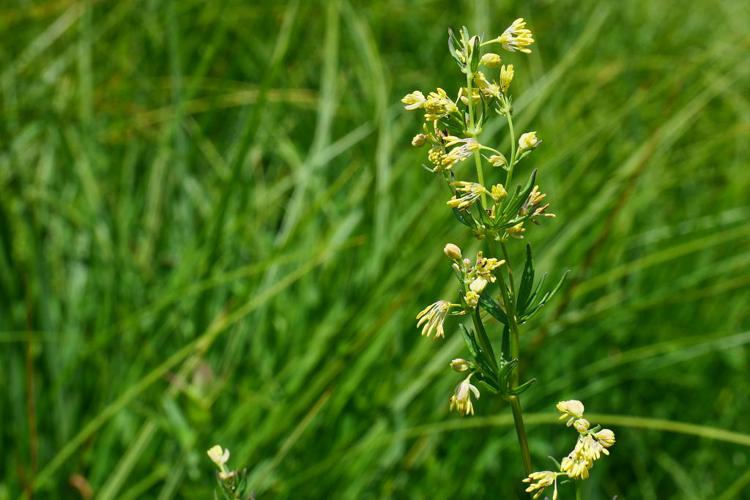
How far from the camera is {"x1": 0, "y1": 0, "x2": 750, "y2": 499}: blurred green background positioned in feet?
6.85

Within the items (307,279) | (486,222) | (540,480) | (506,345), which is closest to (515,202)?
(486,222)

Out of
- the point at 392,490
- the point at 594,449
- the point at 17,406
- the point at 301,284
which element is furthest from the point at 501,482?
the point at 594,449

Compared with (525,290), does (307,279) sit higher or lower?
lower

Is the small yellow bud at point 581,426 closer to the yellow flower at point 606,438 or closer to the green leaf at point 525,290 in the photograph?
→ the yellow flower at point 606,438

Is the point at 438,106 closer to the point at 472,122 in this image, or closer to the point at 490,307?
Result: the point at 472,122

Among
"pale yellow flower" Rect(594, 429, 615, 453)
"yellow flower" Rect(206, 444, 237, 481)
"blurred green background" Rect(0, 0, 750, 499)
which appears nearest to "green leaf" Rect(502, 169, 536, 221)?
"pale yellow flower" Rect(594, 429, 615, 453)

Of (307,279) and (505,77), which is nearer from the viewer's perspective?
(505,77)

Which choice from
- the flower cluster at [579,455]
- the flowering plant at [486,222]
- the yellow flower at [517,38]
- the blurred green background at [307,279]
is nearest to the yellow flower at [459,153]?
the flowering plant at [486,222]

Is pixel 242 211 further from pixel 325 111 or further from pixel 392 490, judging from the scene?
pixel 392 490

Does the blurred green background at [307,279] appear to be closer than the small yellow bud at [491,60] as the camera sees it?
No

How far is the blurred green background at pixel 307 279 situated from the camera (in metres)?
2.09

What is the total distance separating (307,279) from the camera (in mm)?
2582

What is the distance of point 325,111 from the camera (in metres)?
2.77

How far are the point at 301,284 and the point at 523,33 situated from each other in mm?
1771
